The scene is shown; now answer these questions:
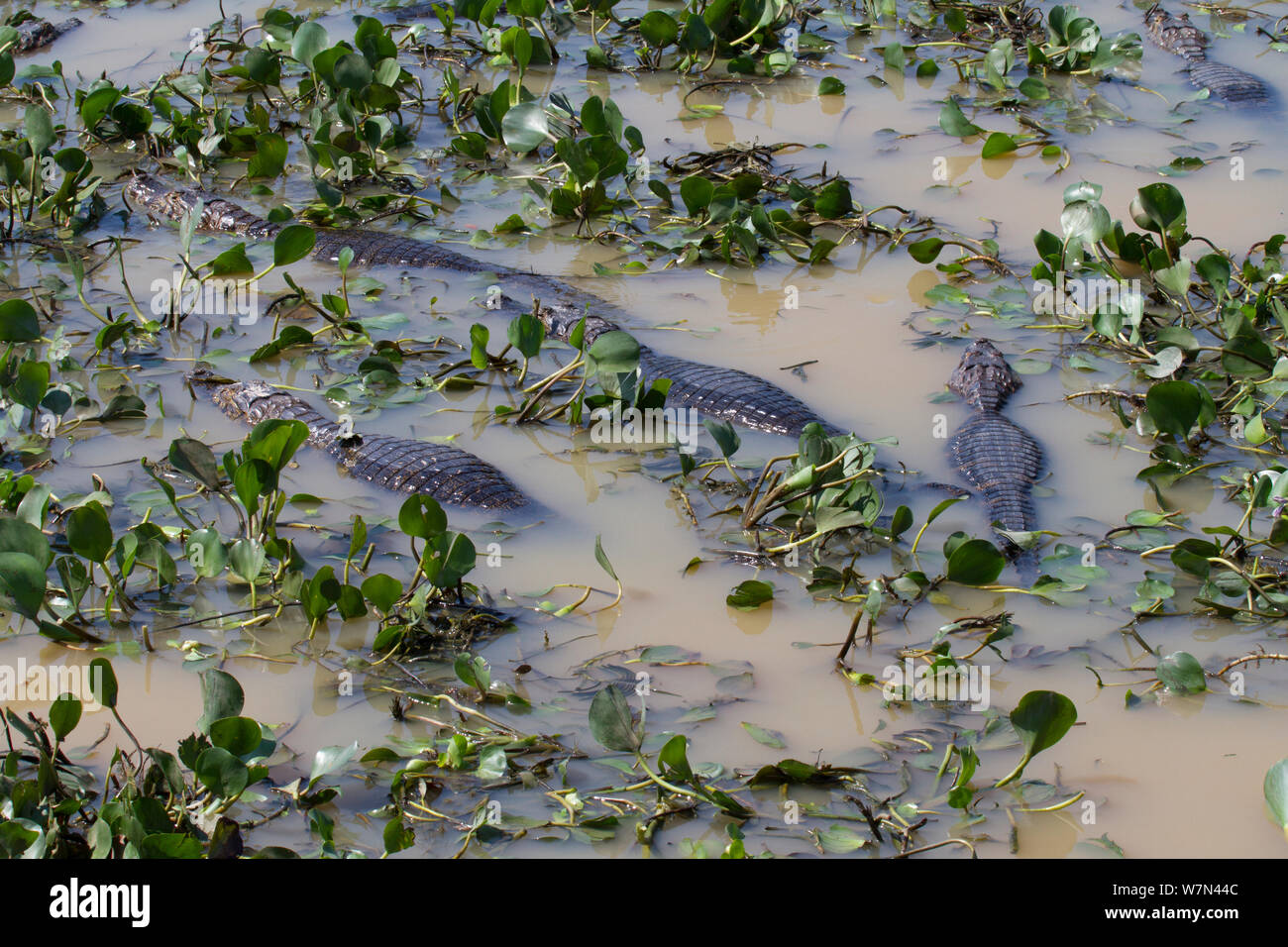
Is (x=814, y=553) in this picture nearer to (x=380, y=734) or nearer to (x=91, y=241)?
(x=380, y=734)

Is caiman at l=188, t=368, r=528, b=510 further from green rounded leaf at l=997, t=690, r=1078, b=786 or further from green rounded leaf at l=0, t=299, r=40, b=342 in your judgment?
green rounded leaf at l=997, t=690, r=1078, b=786

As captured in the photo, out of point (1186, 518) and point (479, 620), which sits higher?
point (1186, 518)

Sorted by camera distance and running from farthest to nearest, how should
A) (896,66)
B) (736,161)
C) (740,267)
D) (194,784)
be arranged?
(896,66) → (736,161) → (740,267) → (194,784)

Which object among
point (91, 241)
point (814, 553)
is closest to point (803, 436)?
point (814, 553)

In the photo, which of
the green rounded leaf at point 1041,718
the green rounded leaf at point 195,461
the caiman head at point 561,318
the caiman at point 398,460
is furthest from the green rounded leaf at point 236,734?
the caiman head at point 561,318

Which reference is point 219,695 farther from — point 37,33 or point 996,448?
point 37,33

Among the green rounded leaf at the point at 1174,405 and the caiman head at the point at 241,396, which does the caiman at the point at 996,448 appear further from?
the caiman head at the point at 241,396

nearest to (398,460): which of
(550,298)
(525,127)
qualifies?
(550,298)

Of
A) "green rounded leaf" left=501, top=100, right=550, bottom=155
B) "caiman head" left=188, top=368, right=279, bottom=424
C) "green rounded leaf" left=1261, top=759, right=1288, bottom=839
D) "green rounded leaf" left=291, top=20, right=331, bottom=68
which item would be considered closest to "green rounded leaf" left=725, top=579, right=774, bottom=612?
"green rounded leaf" left=1261, top=759, right=1288, bottom=839

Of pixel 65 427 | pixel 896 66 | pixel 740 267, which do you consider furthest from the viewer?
pixel 896 66
